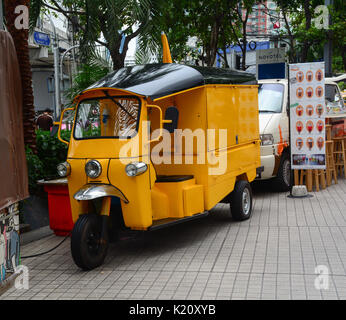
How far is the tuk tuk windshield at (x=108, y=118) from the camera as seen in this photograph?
6.79m

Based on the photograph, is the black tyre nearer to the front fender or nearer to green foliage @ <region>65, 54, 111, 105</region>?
green foliage @ <region>65, 54, 111, 105</region>

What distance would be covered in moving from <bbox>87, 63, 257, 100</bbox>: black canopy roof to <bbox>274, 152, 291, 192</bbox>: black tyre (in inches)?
160

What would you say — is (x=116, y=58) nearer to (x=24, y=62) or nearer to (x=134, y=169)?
(x=24, y=62)

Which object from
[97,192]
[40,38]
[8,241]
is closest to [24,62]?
[97,192]

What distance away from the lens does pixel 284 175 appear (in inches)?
450

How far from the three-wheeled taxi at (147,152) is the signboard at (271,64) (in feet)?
28.7

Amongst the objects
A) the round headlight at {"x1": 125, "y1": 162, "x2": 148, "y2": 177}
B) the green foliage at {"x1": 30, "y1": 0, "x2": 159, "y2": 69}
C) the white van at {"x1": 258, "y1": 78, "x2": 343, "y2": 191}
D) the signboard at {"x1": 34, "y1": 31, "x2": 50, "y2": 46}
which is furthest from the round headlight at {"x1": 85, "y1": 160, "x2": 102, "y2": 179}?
the signboard at {"x1": 34, "y1": 31, "x2": 50, "y2": 46}

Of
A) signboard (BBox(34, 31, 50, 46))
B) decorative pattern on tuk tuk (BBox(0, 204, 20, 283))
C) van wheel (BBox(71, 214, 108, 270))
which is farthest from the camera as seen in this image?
signboard (BBox(34, 31, 50, 46))

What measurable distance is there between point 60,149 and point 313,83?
519 centimetres

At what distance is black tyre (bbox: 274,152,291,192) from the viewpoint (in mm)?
11344

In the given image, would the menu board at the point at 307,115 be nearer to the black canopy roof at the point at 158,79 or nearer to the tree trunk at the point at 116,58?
the black canopy roof at the point at 158,79
